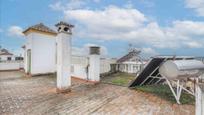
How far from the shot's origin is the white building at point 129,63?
13414 millimetres

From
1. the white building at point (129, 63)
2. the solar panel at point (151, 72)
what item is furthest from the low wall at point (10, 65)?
the solar panel at point (151, 72)

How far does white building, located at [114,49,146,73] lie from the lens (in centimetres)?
1341

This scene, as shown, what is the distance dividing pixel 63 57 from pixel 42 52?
7585 mm

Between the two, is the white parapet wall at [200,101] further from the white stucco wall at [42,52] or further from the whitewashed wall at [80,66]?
the white stucco wall at [42,52]

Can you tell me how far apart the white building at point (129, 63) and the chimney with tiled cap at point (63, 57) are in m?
6.60

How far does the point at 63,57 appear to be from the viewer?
754cm

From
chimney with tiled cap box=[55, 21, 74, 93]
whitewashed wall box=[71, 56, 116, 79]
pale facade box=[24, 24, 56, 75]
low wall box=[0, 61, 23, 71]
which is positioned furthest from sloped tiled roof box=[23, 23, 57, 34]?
chimney with tiled cap box=[55, 21, 74, 93]

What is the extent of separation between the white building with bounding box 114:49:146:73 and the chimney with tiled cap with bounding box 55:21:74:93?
6600 millimetres

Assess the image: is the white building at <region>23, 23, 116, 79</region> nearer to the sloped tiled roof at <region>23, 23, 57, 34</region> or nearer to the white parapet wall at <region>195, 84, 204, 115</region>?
the sloped tiled roof at <region>23, 23, 57, 34</region>

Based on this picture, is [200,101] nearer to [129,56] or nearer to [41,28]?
[129,56]

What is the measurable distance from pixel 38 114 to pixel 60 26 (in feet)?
13.3

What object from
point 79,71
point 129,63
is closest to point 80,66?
point 79,71

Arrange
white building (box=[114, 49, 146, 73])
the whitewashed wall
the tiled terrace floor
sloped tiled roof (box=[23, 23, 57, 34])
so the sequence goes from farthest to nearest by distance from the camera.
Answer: sloped tiled roof (box=[23, 23, 57, 34]), white building (box=[114, 49, 146, 73]), the whitewashed wall, the tiled terrace floor

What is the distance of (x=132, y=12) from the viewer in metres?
11.5
